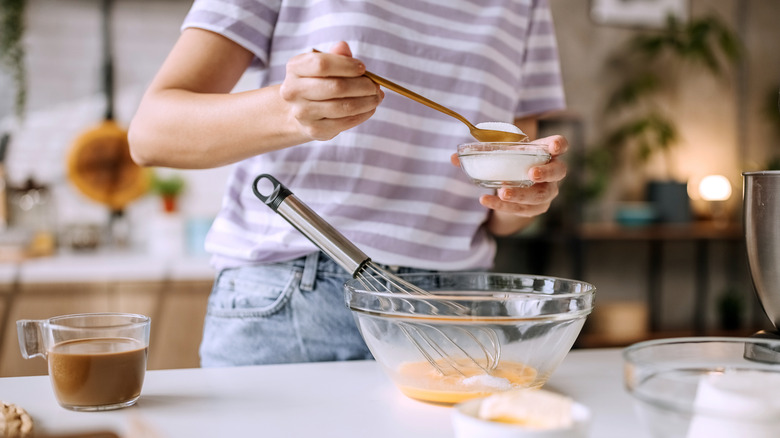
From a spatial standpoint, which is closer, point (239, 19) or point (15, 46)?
point (239, 19)

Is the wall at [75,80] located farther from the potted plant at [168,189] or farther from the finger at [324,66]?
the finger at [324,66]

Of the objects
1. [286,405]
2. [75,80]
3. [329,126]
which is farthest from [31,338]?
[75,80]

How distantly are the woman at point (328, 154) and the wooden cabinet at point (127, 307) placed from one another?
1.46 m

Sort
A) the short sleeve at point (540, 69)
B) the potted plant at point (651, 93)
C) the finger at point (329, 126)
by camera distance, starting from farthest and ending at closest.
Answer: the potted plant at point (651, 93) < the short sleeve at point (540, 69) < the finger at point (329, 126)

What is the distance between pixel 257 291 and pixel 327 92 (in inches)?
14.0

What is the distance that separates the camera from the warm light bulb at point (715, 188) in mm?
3455

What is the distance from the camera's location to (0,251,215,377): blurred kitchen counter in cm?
221

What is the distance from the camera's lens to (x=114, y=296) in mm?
2291

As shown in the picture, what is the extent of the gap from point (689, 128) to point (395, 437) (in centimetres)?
352

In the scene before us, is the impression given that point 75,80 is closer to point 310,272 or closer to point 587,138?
point 310,272

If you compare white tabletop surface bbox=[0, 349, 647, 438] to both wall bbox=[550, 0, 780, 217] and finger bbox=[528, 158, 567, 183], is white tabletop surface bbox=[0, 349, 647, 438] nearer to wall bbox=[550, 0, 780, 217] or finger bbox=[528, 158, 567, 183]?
finger bbox=[528, 158, 567, 183]

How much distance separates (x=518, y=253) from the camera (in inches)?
136

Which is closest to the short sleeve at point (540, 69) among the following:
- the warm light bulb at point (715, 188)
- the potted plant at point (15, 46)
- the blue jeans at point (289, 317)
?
the blue jeans at point (289, 317)

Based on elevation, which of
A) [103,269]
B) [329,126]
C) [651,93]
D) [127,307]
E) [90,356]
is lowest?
[127,307]
